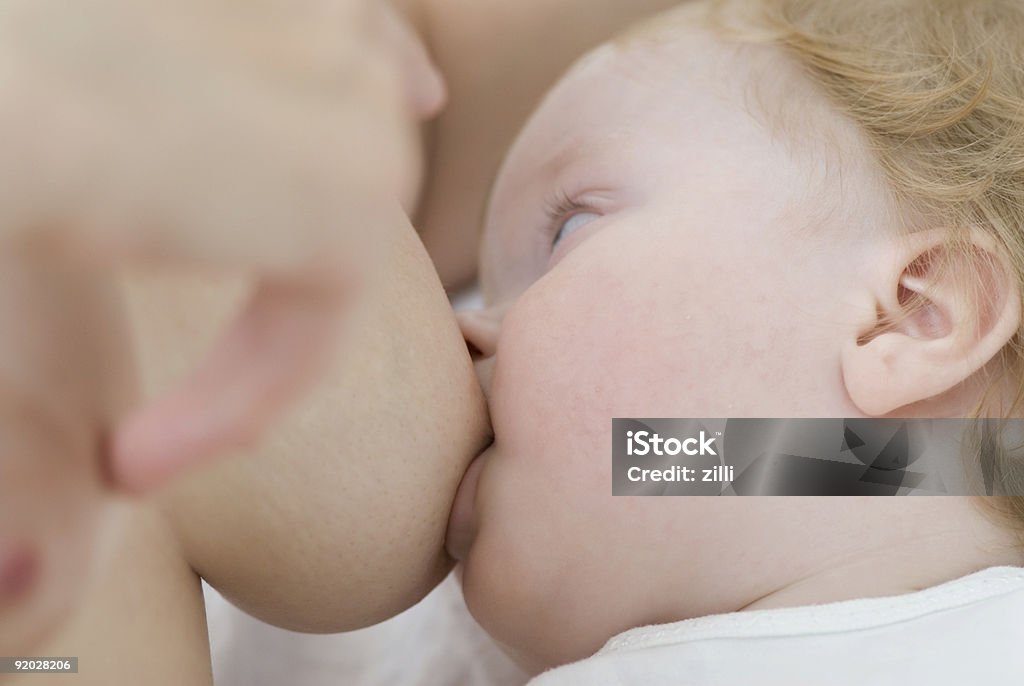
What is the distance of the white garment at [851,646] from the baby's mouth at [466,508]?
13 cm

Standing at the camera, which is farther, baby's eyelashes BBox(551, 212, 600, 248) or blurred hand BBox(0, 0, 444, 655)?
baby's eyelashes BBox(551, 212, 600, 248)

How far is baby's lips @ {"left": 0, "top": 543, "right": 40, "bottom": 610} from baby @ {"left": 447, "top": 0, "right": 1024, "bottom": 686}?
0.39 meters

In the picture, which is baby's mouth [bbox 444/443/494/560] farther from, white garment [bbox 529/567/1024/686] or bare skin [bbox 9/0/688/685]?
white garment [bbox 529/567/1024/686]

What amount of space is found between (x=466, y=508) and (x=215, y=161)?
469 mm

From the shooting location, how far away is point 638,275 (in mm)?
655

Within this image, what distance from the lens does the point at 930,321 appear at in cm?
64

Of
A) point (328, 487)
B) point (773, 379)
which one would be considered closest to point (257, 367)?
point (328, 487)

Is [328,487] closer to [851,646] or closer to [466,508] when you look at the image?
[466,508]

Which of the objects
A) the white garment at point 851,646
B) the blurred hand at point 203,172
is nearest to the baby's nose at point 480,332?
the white garment at point 851,646

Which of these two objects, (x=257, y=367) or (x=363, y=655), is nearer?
(x=257, y=367)

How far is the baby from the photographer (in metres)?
0.61

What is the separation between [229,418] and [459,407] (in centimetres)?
40

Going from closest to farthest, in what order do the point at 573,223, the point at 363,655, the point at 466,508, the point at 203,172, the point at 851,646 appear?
the point at 203,172 < the point at 851,646 < the point at 466,508 < the point at 573,223 < the point at 363,655

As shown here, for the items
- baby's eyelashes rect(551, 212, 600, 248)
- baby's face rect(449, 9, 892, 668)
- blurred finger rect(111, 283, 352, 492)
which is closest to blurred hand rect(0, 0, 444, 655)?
blurred finger rect(111, 283, 352, 492)
